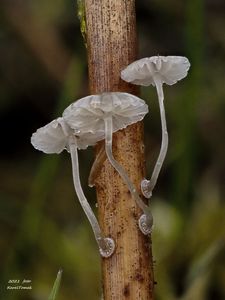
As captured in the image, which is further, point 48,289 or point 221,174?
point 221,174

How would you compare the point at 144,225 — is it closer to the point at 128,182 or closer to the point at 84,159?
the point at 128,182

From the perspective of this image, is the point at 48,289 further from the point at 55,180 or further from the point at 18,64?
the point at 18,64

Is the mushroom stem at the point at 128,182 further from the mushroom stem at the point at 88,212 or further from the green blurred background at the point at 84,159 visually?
the green blurred background at the point at 84,159

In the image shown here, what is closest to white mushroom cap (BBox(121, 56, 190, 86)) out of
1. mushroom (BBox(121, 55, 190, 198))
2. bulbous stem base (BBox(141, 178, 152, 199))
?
mushroom (BBox(121, 55, 190, 198))

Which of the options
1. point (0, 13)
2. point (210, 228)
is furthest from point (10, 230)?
point (0, 13)

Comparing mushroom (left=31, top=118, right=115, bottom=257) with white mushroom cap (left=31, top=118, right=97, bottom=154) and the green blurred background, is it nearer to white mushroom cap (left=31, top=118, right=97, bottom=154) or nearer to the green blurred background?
white mushroom cap (left=31, top=118, right=97, bottom=154)

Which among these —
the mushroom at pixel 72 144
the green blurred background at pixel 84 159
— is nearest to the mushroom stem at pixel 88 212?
the mushroom at pixel 72 144

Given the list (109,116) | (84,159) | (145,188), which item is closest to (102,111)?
(109,116)
